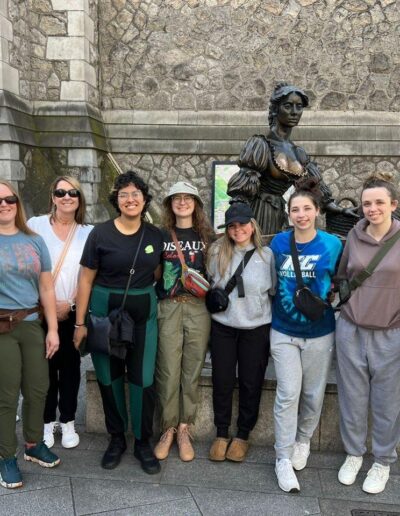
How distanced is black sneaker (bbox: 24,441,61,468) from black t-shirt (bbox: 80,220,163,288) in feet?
3.77

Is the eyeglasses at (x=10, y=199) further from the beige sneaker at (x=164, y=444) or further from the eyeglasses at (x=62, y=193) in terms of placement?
the beige sneaker at (x=164, y=444)

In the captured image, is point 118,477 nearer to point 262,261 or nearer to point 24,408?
point 24,408

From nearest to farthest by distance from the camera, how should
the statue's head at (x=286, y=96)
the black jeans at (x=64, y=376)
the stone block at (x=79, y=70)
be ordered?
the black jeans at (x=64, y=376), the statue's head at (x=286, y=96), the stone block at (x=79, y=70)

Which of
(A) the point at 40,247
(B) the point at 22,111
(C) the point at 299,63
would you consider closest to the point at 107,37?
(B) the point at 22,111

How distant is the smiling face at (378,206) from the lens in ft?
8.59

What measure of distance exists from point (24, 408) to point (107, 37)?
8147 mm

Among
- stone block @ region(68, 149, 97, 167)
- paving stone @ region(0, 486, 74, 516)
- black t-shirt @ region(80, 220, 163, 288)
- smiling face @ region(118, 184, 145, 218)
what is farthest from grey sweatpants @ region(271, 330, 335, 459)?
stone block @ region(68, 149, 97, 167)

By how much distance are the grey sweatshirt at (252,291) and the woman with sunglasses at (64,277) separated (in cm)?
98

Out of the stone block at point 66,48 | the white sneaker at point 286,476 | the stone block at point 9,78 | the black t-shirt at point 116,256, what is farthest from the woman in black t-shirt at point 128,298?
the stone block at point 66,48

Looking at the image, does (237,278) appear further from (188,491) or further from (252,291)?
(188,491)

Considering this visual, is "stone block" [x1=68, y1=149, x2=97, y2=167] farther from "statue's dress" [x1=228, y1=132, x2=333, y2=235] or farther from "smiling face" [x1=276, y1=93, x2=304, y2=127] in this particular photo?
"smiling face" [x1=276, y1=93, x2=304, y2=127]

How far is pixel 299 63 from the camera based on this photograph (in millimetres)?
9008

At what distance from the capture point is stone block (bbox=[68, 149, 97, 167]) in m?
8.54

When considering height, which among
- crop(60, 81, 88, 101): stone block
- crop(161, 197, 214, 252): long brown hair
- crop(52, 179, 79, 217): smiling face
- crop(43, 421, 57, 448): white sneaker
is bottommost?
crop(43, 421, 57, 448): white sneaker
